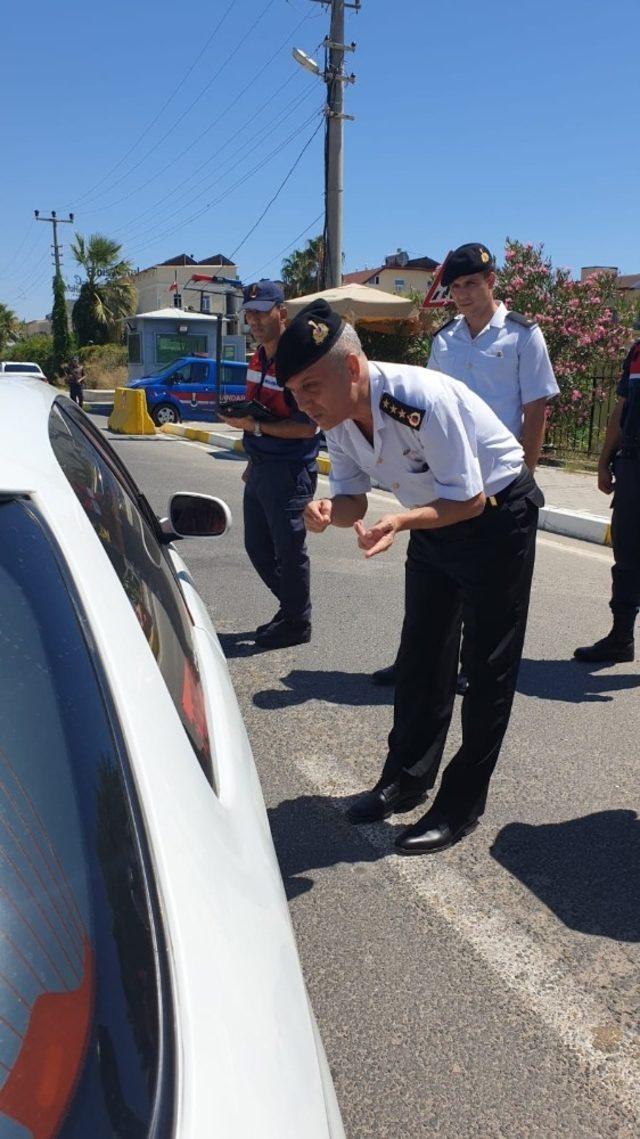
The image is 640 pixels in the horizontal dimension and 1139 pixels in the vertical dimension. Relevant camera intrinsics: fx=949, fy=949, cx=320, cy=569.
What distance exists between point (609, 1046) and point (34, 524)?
5.80 feet

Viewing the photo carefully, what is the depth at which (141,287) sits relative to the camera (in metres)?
87.4

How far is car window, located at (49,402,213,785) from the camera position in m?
1.59

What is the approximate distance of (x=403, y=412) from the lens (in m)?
2.48

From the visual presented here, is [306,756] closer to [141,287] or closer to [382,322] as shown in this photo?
[382,322]

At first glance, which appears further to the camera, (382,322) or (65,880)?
(382,322)

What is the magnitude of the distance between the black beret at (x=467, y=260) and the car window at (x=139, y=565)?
2134 millimetres

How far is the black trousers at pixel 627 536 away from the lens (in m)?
4.80

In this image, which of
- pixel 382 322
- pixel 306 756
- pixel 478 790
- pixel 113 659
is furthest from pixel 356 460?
Result: pixel 382 322

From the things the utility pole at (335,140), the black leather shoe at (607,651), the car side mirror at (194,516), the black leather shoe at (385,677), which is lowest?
the black leather shoe at (385,677)

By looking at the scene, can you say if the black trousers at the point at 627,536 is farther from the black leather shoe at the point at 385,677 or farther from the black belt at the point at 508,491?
the black belt at the point at 508,491

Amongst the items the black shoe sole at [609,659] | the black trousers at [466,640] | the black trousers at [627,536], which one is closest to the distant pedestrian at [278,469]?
the black shoe sole at [609,659]

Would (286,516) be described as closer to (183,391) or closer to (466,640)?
(466,640)

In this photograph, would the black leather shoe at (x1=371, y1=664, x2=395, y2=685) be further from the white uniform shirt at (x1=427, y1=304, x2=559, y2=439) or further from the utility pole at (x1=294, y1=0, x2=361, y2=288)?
the utility pole at (x1=294, y1=0, x2=361, y2=288)

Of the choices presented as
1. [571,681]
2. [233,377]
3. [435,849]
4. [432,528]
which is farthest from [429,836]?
[233,377]
